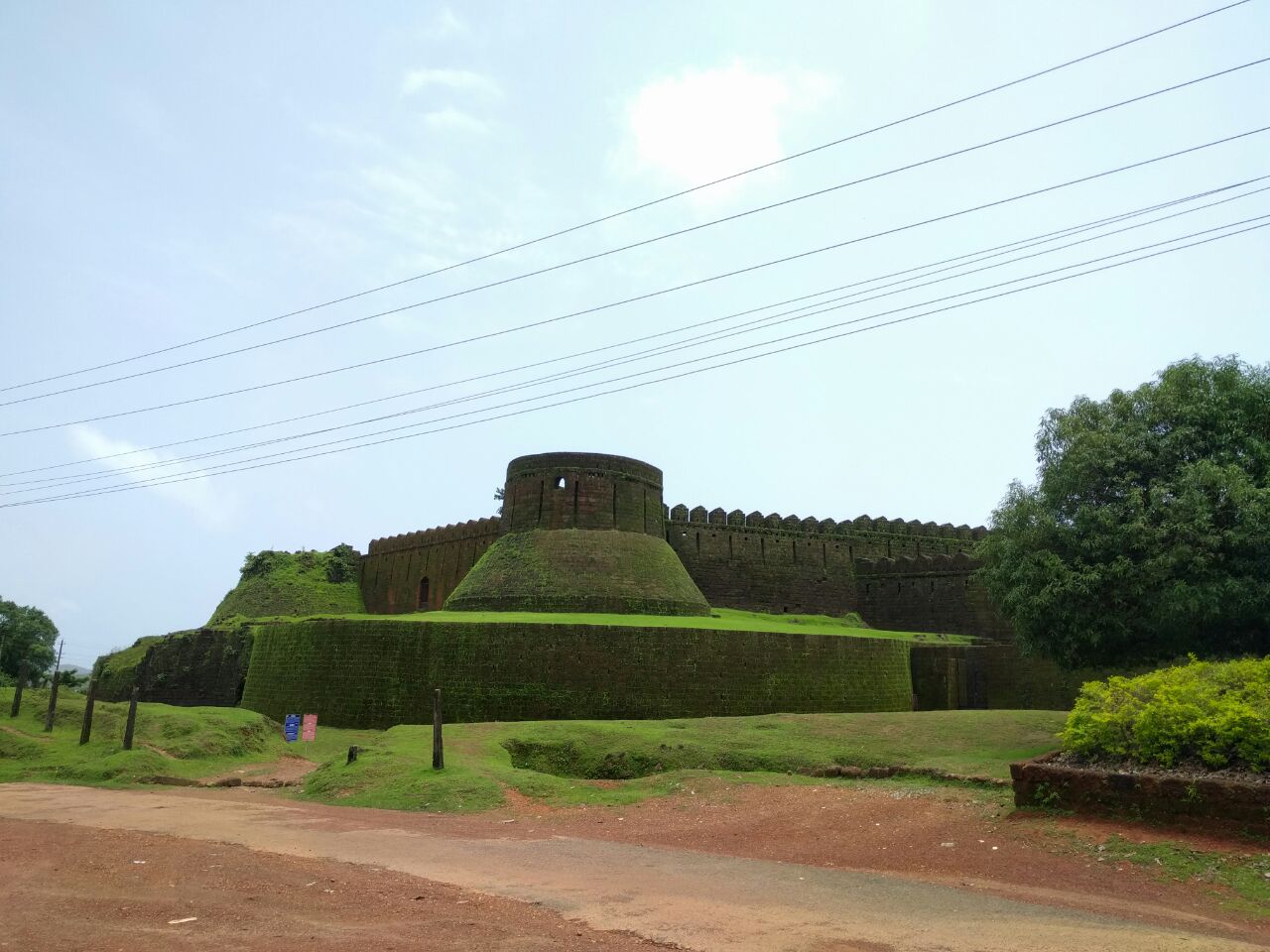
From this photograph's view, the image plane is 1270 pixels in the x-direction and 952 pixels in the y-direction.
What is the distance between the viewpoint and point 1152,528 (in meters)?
13.2

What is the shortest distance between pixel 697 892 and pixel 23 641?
162 ft

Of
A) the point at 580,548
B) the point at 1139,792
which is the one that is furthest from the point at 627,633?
the point at 1139,792

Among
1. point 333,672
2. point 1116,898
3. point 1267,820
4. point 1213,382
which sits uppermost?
point 1213,382

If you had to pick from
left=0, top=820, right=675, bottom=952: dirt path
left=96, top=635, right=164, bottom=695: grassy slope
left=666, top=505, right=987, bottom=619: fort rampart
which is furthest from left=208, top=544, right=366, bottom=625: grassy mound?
left=0, top=820, right=675, bottom=952: dirt path

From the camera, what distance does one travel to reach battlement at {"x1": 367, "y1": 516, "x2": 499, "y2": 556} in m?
36.6

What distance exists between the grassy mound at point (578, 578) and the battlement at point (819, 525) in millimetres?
5466

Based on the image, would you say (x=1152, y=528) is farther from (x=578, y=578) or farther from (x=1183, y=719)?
(x=578, y=578)

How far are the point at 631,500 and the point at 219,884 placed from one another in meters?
23.1

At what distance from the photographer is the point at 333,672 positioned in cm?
2164

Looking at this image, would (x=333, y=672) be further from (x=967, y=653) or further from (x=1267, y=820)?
(x=1267, y=820)

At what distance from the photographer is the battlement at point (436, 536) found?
36.6 metres

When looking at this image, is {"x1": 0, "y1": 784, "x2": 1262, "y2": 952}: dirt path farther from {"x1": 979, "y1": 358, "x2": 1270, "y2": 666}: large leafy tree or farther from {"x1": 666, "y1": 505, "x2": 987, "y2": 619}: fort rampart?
{"x1": 666, "y1": 505, "x2": 987, "y2": 619}: fort rampart

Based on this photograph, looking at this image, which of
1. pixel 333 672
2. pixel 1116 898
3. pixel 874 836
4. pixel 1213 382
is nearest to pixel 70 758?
pixel 333 672

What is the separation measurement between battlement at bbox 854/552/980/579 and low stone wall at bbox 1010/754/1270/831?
2411 cm
